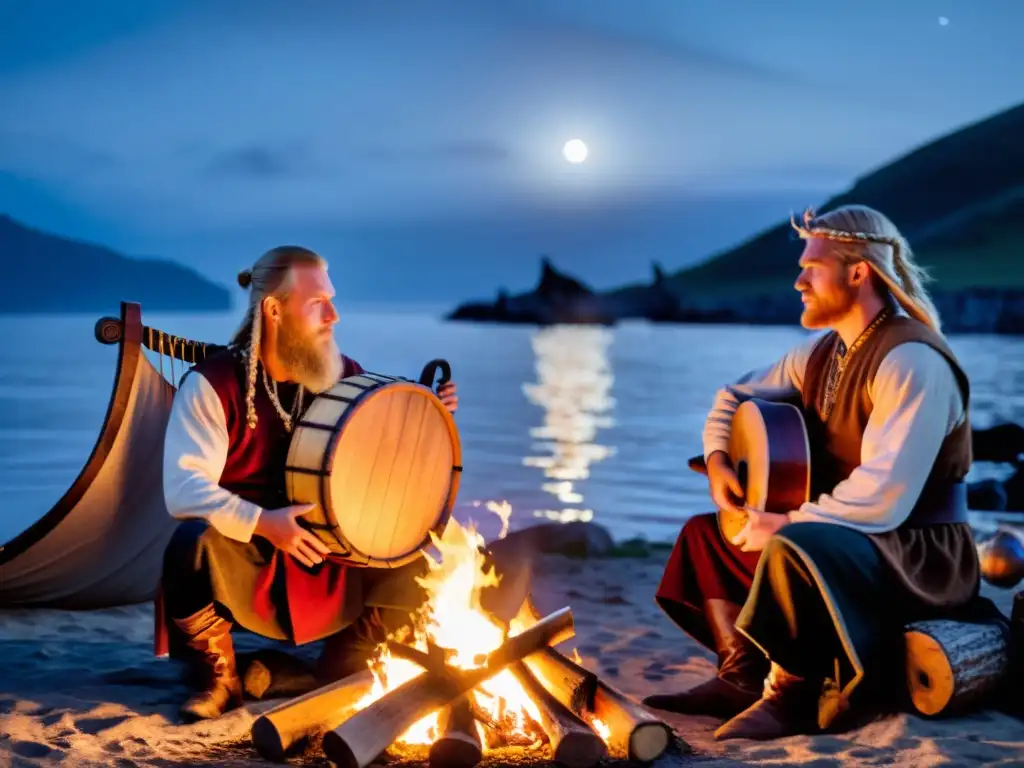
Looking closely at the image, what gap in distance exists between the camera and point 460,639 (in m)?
3.87

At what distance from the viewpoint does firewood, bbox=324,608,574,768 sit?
10.6 ft

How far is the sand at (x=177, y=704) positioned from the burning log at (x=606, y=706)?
97 millimetres

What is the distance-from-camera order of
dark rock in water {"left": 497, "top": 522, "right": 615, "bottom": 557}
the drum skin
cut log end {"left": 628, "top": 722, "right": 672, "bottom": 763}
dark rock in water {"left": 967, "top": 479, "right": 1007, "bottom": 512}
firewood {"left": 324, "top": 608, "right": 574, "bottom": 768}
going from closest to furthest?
1. firewood {"left": 324, "top": 608, "right": 574, "bottom": 768}
2. cut log end {"left": 628, "top": 722, "right": 672, "bottom": 763}
3. the drum skin
4. dark rock in water {"left": 497, "top": 522, "right": 615, "bottom": 557}
5. dark rock in water {"left": 967, "top": 479, "right": 1007, "bottom": 512}

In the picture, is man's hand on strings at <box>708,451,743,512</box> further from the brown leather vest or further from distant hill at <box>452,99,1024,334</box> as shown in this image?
distant hill at <box>452,99,1024,334</box>

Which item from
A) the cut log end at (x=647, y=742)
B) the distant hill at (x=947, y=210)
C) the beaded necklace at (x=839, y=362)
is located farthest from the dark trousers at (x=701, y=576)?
the distant hill at (x=947, y=210)

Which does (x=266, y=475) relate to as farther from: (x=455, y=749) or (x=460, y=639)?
(x=455, y=749)

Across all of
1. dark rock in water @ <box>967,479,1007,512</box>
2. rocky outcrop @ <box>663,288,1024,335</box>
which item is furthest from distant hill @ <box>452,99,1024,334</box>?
dark rock in water @ <box>967,479,1007,512</box>

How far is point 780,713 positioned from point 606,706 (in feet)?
1.99

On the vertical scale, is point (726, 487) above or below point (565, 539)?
above

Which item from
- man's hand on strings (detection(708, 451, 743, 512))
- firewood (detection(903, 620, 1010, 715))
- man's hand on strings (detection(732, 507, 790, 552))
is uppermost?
man's hand on strings (detection(708, 451, 743, 512))

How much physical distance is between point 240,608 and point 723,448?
6.13 ft

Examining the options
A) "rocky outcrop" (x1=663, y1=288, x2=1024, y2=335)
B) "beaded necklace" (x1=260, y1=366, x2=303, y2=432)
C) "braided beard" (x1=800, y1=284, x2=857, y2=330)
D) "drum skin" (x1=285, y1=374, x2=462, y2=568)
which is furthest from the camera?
"rocky outcrop" (x1=663, y1=288, x2=1024, y2=335)

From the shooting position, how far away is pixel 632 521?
396 inches

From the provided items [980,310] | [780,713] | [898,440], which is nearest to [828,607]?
[780,713]
